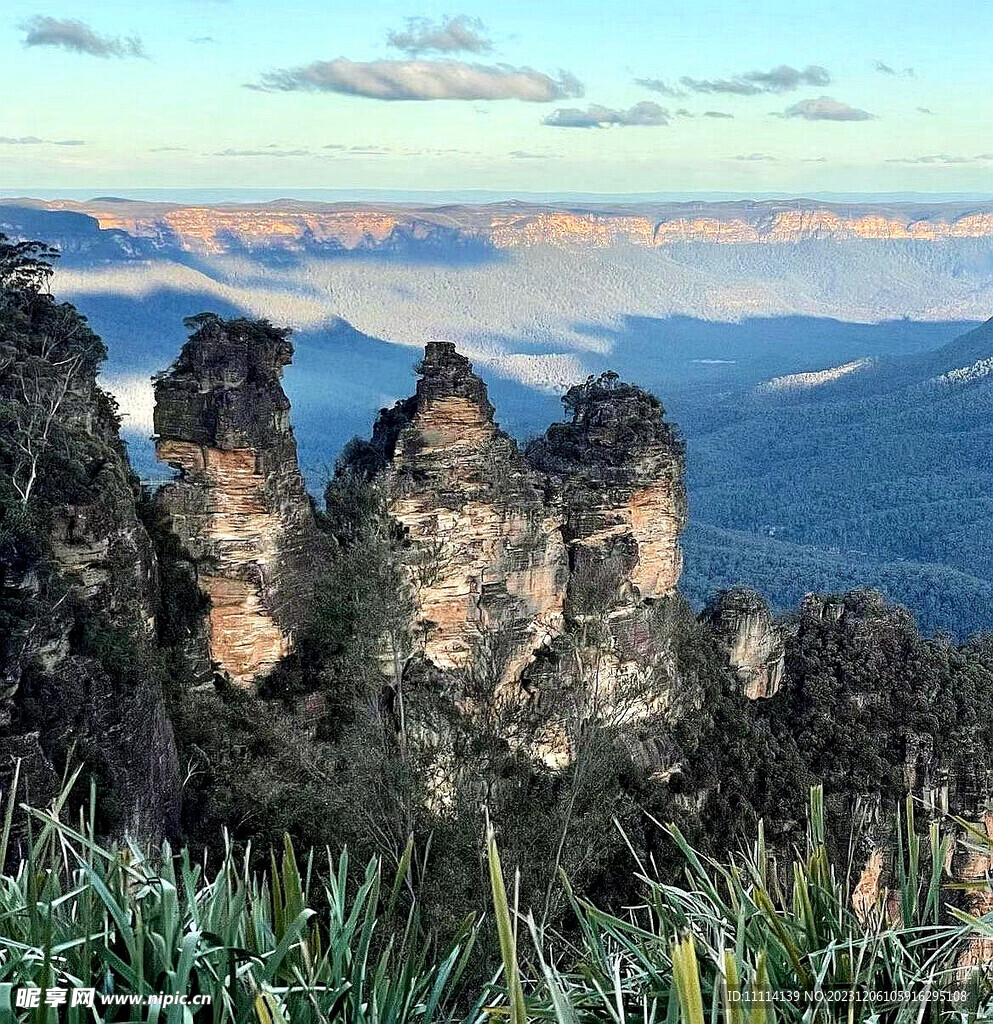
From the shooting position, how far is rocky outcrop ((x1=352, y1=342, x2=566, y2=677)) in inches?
802

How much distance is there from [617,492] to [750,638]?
6.30 m

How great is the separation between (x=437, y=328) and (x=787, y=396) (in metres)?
66.0

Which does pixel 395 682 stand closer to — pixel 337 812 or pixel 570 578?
pixel 337 812

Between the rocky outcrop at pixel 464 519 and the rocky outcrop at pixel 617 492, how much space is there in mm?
512

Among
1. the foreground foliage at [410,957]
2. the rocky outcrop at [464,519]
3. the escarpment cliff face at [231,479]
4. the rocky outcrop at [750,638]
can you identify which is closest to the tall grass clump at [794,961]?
the foreground foliage at [410,957]

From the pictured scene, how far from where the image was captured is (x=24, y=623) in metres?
13.7

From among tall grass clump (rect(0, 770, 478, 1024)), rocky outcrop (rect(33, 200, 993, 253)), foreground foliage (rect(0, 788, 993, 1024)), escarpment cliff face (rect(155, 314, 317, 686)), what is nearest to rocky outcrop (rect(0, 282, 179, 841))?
escarpment cliff face (rect(155, 314, 317, 686))

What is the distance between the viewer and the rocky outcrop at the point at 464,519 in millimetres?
20359

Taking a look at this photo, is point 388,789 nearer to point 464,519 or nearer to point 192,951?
point 464,519

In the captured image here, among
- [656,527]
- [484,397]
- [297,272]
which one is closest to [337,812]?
[484,397]

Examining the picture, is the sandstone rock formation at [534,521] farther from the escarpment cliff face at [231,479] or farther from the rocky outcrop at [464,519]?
the escarpment cliff face at [231,479]

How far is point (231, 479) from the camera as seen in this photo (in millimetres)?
18500

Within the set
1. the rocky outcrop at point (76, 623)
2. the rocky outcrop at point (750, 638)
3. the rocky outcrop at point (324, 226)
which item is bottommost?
the rocky outcrop at point (750, 638)

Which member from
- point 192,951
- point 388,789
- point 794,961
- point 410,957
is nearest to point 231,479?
point 388,789
